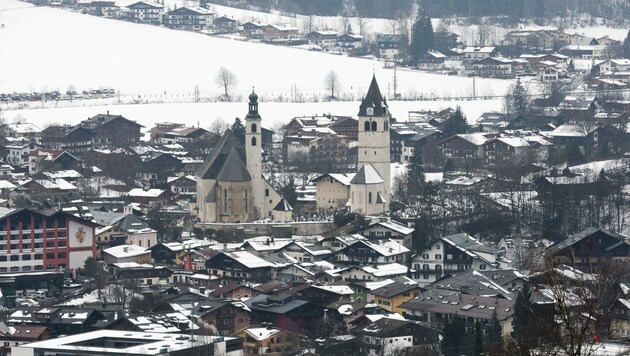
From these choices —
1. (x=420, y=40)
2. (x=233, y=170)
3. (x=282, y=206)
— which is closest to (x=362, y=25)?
(x=420, y=40)

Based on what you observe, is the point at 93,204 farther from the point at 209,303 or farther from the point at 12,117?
the point at 12,117

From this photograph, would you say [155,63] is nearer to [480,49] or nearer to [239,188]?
[480,49]

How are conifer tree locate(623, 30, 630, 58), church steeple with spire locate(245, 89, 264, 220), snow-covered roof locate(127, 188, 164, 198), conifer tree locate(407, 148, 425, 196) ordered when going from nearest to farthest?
church steeple with spire locate(245, 89, 264, 220) → conifer tree locate(407, 148, 425, 196) → snow-covered roof locate(127, 188, 164, 198) → conifer tree locate(623, 30, 630, 58)

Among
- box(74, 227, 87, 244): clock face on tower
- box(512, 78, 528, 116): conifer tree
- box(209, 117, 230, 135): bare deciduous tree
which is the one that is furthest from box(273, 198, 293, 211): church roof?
box(512, 78, 528, 116): conifer tree

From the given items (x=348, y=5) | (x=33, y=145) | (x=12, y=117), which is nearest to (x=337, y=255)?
(x=33, y=145)

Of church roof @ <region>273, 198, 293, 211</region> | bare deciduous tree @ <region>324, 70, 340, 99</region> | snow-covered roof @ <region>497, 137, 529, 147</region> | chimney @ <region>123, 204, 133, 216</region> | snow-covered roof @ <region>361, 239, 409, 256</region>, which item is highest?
bare deciduous tree @ <region>324, 70, 340, 99</region>

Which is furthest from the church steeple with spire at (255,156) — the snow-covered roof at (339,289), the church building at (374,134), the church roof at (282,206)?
the snow-covered roof at (339,289)

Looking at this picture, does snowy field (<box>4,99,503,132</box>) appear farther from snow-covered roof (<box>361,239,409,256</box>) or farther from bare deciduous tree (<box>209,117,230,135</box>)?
snow-covered roof (<box>361,239,409,256</box>)
